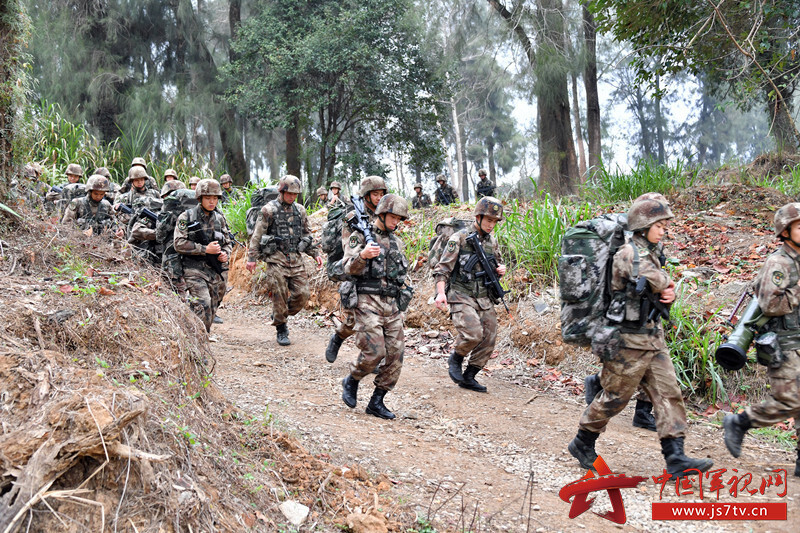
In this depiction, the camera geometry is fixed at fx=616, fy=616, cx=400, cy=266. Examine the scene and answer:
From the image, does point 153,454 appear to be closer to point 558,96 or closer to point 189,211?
point 189,211

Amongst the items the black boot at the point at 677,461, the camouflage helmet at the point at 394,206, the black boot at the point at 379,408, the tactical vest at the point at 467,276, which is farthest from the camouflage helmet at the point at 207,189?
the black boot at the point at 677,461

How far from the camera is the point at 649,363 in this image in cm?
429

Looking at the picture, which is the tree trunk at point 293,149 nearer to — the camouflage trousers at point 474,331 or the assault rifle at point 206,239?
the assault rifle at point 206,239

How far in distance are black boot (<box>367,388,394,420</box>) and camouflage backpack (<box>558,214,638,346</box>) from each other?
6.15 ft

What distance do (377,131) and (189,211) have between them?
1140cm

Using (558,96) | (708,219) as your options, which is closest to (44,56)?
(558,96)

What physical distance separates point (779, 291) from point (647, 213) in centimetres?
98

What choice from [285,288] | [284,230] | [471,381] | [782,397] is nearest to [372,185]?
[284,230]

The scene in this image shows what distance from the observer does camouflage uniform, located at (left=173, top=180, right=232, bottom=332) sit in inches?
271

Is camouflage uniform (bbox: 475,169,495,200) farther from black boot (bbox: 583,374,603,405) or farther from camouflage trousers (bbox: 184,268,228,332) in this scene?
black boot (bbox: 583,374,603,405)

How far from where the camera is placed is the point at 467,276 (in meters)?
6.38

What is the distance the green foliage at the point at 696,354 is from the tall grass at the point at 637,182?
166 inches

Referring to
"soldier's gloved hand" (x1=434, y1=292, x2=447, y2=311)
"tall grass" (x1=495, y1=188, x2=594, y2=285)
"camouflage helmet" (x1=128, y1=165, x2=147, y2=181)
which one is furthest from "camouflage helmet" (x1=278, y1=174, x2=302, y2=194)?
"camouflage helmet" (x1=128, y1=165, x2=147, y2=181)

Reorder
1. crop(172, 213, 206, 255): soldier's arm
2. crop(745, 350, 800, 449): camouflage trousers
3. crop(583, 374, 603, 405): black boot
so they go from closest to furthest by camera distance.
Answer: crop(745, 350, 800, 449): camouflage trousers
crop(583, 374, 603, 405): black boot
crop(172, 213, 206, 255): soldier's arm
